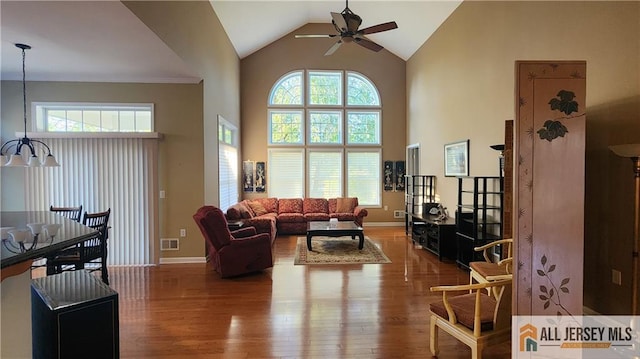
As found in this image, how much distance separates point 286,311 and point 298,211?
4759 mm

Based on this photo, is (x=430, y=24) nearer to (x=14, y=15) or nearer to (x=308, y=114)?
(x=308, y=114)

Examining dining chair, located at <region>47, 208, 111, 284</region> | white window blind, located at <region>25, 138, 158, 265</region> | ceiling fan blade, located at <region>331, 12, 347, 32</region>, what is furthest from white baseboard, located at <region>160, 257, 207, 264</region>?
ceiling fan blade, located at <region>331, 12, 347, 32</region>

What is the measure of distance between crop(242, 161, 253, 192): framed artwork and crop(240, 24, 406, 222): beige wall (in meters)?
0.20

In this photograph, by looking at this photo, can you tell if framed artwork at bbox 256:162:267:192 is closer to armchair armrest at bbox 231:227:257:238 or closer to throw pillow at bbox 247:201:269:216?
throw pillow at bbox 247:201:269:216

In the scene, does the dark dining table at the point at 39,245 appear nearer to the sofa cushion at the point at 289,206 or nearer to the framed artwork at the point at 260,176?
the sofa cushion at the point at 289,206

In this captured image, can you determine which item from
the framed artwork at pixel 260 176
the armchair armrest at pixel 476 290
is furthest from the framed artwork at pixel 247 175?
the armchair armrest at pixel 476 290

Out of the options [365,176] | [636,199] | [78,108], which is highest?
[78,108]

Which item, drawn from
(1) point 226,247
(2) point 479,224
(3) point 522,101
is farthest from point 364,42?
(1) point 226,247

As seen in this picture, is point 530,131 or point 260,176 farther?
point 260,176

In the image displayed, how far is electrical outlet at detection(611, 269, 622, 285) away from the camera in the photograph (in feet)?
9.16

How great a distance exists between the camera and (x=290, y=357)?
2555mm

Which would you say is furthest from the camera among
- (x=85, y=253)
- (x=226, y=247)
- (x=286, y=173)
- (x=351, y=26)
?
(x=286, y=173)

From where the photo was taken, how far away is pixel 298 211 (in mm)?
8078

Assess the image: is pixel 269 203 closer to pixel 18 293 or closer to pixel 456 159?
pixel 456 159
